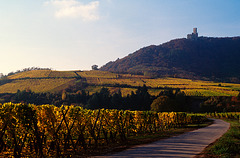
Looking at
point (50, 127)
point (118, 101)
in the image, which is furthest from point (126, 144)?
point (118, 101)

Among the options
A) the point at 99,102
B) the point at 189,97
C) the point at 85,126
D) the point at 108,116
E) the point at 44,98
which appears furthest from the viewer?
the point at 189,97

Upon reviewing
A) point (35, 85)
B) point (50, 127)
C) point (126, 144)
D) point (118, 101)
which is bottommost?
point (118, 101)

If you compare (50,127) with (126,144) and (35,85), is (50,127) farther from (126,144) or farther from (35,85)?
(35,85)

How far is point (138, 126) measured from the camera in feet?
84.3

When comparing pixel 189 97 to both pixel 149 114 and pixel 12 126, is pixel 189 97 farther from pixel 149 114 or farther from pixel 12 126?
pixel 12 126

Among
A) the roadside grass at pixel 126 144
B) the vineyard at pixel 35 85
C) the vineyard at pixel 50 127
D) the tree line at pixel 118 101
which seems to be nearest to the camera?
the vineyard at pixel 50 127

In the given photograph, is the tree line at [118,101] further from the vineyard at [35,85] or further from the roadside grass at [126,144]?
the roadside grass at [126,144]

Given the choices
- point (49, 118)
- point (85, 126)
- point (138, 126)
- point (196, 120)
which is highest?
point (49, 118)

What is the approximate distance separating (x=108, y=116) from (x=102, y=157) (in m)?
6.27

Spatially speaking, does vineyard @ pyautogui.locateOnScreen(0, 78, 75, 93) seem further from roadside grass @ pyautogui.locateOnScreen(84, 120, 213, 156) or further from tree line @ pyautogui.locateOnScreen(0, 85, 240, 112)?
roadside grass @ pyautogui.locateOnScreen(84, 120, 213, 156)

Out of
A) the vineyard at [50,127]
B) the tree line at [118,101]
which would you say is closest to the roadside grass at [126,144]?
the vineyard at [50,127]

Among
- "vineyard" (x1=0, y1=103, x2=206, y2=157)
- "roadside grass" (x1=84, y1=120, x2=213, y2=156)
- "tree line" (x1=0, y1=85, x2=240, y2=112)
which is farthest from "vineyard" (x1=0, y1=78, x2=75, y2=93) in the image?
"vineyard" (x1=0, y1=103, x2=206, y2=157)

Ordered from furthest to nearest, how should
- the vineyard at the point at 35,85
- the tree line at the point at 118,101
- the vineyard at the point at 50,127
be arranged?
the vineyard at the point at 35,85 < the tree line at the point at 118,101 < the vineyard at the point at 50,127

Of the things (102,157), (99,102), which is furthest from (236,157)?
(99,102)
